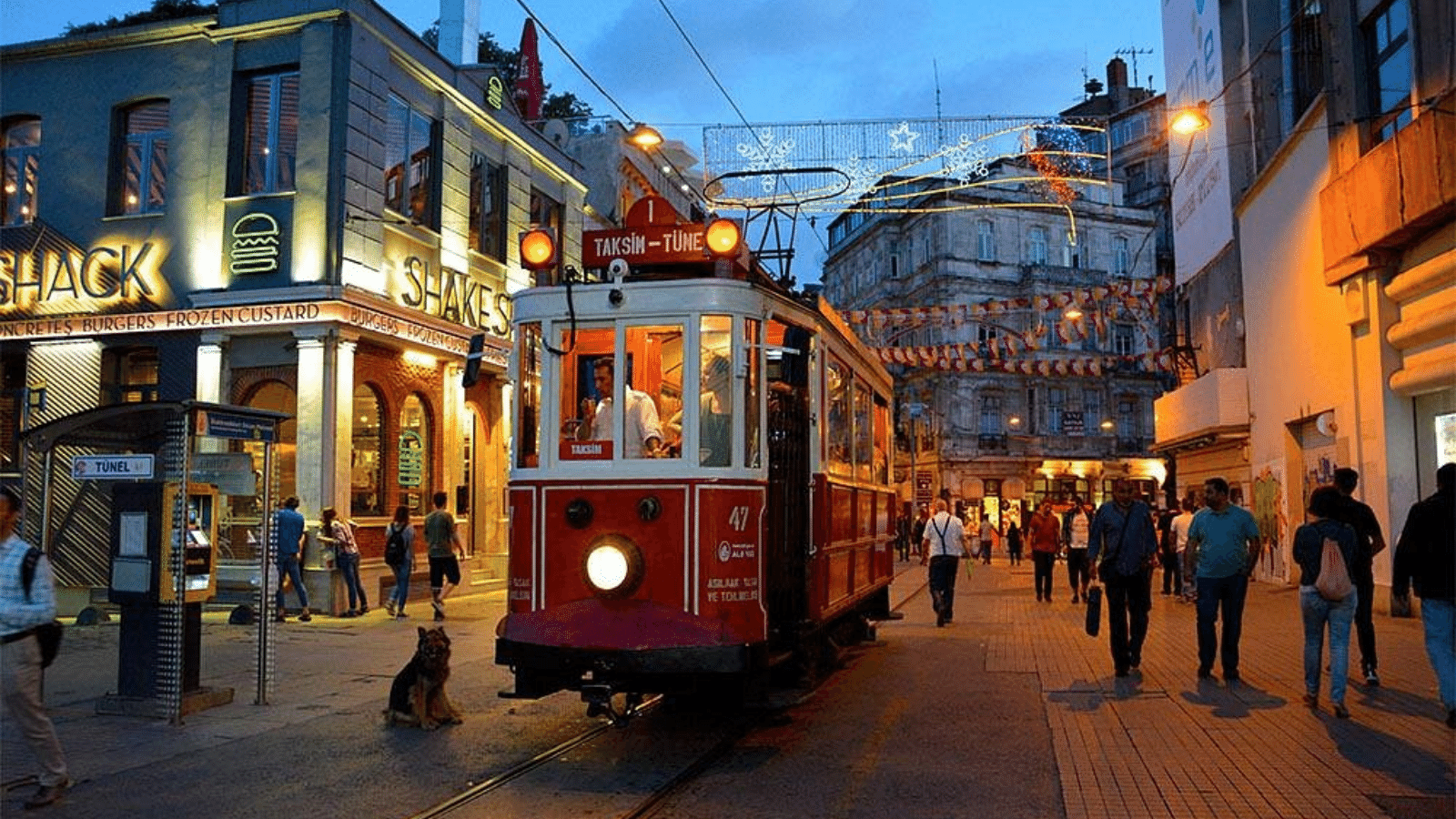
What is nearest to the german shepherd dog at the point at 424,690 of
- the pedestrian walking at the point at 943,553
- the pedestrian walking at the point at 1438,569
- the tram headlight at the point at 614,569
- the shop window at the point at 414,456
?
the tram headlight at the point at 614,569

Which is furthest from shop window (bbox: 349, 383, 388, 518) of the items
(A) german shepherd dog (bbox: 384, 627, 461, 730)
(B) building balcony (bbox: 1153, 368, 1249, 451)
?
(B) building balcony (bbox: 1153, 368, 1249, 451)

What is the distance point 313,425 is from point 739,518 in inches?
415

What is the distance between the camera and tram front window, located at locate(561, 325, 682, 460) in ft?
25.3

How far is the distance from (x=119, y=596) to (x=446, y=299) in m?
10.6

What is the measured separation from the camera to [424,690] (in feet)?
28.1

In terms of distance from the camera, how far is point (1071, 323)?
91.2 ft

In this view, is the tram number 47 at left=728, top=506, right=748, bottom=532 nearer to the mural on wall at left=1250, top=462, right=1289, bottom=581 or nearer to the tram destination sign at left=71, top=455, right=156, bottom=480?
the tram destination sign at left=71, top=455, right=156, bottom=480

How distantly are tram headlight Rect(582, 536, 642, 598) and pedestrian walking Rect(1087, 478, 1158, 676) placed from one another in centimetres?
489

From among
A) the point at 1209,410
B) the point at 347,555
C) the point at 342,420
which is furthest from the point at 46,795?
the point at 1209,410

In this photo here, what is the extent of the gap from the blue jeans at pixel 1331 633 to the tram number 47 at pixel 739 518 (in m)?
4.09

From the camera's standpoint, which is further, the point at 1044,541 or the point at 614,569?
the point at 1044,541

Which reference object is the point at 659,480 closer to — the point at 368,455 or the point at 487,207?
the point at 368,455

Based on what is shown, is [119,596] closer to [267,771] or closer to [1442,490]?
[267,771]

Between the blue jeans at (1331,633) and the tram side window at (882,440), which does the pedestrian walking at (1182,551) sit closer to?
the tram side window at (882,440)
